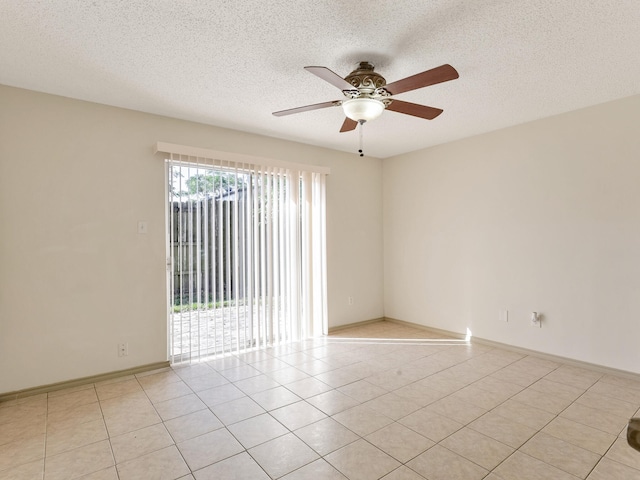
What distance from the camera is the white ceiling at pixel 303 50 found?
6.32ft

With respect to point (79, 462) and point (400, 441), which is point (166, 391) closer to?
point (79, 462)

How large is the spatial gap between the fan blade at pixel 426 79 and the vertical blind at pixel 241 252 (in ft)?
7.15

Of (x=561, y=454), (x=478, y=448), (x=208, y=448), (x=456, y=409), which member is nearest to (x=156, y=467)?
(x=208, y=448)

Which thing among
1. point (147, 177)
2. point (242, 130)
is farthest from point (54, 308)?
point (242, 130)

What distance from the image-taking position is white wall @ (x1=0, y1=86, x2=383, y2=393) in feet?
9.29

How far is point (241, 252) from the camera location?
3924mm

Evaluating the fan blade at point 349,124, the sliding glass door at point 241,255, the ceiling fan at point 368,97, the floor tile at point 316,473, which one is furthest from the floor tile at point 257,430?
the fan blade at point 349,124

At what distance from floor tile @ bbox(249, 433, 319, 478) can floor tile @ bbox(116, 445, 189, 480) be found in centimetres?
41

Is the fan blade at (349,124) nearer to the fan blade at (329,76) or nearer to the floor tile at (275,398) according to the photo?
the fan blade at (329,76)

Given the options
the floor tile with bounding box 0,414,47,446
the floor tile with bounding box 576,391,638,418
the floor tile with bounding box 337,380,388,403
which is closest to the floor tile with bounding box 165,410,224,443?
the floor tile with bounding box 0,414,47,446

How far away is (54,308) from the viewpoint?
2.98 meters

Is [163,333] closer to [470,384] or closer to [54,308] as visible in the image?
[54,308]

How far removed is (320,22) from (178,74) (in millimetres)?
1246

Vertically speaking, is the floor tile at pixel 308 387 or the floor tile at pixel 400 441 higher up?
the floor tile at pixel 308 387
